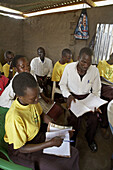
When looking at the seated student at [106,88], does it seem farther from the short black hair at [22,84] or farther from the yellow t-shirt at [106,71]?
the short black hair at [22,84]

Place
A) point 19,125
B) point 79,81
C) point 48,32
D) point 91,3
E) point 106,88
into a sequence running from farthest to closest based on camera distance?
point 48,32, point 91,3, point 106,88, point 79,81, point 19,125

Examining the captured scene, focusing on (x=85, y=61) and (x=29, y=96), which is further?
(x=85, y=61)

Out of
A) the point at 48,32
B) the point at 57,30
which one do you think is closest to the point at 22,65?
the point at 57,30

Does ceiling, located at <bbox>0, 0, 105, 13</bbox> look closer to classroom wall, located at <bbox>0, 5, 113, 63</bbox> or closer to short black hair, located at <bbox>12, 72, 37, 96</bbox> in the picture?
classroom wall, located at <bbox>0, 5, 113, 63</bbox>

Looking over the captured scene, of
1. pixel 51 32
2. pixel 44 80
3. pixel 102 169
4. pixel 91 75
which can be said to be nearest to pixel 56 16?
pixel 51 32

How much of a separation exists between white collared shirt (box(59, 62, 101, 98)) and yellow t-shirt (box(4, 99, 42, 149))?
0.93 meters

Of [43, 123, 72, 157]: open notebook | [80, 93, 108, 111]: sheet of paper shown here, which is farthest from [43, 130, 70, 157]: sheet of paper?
[80, 93, 108, 111]: sheet of paper

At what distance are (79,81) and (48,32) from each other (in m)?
2.97

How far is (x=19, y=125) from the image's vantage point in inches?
39.7

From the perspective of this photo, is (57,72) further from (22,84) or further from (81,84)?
(22,84)

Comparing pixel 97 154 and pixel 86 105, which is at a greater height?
pixel 86 105

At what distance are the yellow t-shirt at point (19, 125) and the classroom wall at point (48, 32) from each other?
10.1 ft

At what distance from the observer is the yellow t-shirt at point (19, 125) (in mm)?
1007

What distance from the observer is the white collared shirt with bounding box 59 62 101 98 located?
2.02 metres
